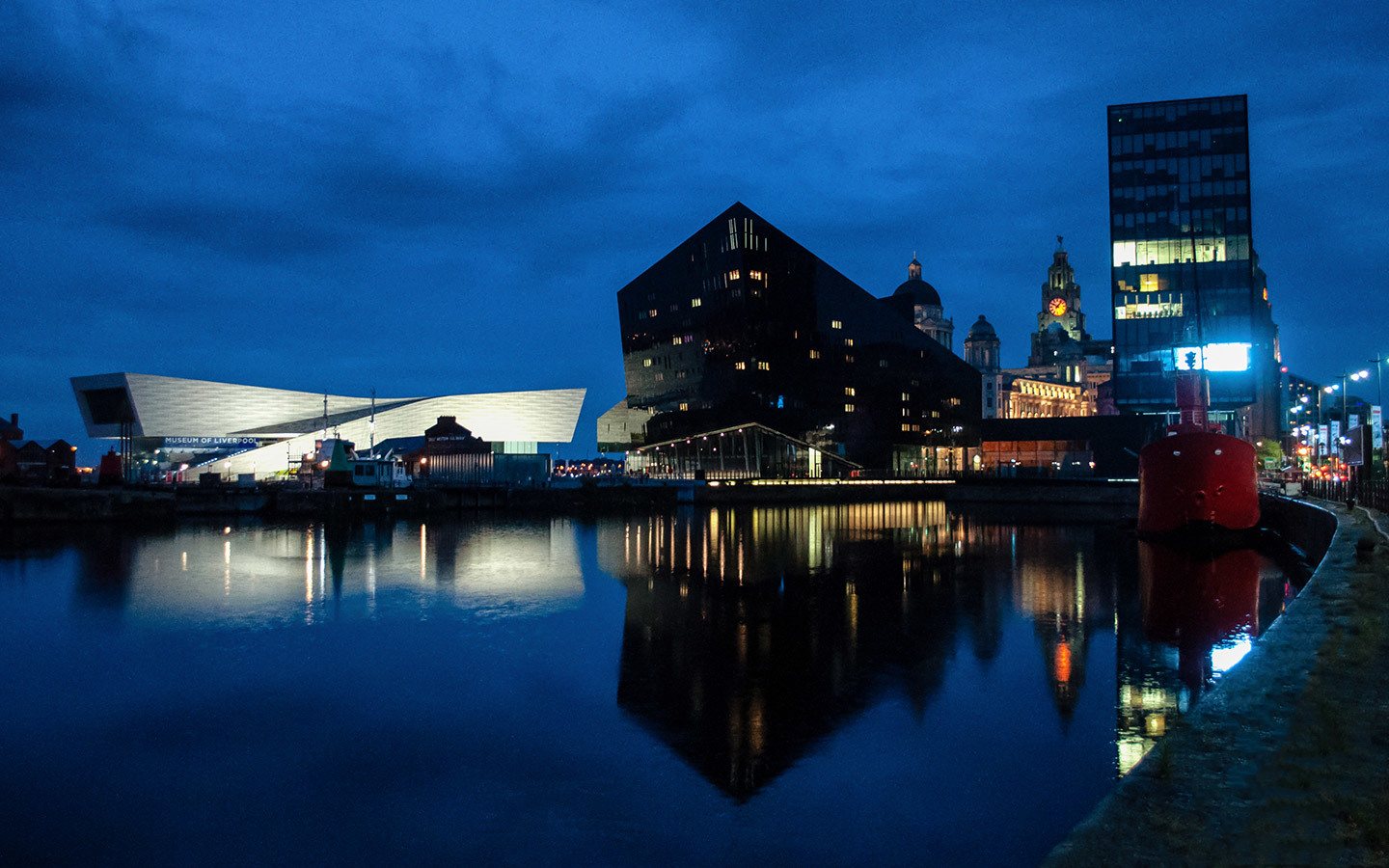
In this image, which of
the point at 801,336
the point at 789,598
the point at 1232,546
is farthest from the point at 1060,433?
the point at 789,598

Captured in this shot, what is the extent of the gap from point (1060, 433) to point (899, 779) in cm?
12807

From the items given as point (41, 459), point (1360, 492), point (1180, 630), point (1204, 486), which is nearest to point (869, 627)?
point (1180, 630)

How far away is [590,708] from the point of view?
1280 cm

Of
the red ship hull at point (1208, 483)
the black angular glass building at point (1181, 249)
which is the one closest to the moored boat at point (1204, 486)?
the red ship hull at point (1208, 483)

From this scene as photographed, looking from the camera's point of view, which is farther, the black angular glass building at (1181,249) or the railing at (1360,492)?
the black angular glass building at (1181,249)

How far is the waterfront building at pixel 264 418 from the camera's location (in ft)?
357

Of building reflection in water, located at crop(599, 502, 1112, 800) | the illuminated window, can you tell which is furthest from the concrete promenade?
→ the illuminated window

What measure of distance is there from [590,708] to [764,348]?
260ft

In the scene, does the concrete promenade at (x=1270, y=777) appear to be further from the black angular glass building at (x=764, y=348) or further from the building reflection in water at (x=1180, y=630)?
the black angular glass building at (x=764, y=348)

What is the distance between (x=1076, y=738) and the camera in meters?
11.4

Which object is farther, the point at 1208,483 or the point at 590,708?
the point at 1208,483

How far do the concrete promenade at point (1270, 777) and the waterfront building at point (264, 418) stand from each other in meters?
97.6

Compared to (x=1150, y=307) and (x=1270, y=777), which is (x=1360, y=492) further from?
(x=1150, y=307)

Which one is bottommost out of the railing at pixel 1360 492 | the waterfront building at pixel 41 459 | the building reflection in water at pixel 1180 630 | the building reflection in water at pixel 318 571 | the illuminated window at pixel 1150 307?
the building reflection in water at pixel 1180 630
